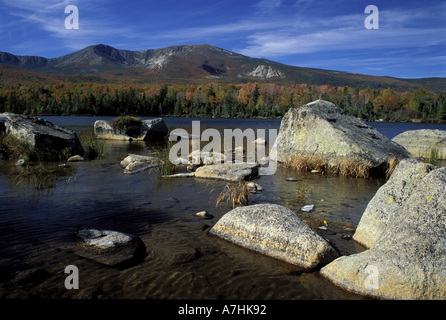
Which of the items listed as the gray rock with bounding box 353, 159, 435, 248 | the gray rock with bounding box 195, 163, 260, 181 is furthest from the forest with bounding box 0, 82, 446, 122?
the gray rock with bounding box 353, 159, 435, 248

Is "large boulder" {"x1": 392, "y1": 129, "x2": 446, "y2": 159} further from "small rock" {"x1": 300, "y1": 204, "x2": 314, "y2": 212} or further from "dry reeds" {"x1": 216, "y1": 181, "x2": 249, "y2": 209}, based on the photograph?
"dry reeds" {"x1": 216, "y1": 181, "x2": 249, "y2": 209}

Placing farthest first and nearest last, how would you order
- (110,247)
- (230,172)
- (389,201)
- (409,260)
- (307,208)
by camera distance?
(230,172), (307,208), (389,201), (110,247), (409,260)

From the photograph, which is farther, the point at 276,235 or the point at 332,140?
the point at 332,140

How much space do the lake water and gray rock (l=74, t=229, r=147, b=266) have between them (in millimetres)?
169

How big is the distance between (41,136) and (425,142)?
72.6 feet

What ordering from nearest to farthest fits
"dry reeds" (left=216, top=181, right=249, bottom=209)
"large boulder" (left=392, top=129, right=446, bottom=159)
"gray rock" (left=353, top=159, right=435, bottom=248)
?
"gray rock" (left=353, top=159, right=435, bottom=248)
"dry reeds" (left=216, top=181, right=249, bottom=209)
"large boulder" (left=392, top=129, right=446, bottom=159)

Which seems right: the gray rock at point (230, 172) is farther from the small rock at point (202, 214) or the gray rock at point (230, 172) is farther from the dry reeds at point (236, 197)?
the small rock at point (202, 214)

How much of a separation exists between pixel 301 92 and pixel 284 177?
15556 centimetres

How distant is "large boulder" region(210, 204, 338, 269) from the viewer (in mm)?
5270

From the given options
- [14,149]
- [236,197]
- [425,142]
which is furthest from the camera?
[425,142]

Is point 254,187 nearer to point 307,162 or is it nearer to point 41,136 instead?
point 307,162

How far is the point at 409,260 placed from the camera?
14.0 feet

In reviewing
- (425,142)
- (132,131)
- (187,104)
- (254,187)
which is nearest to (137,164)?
(254,187)
